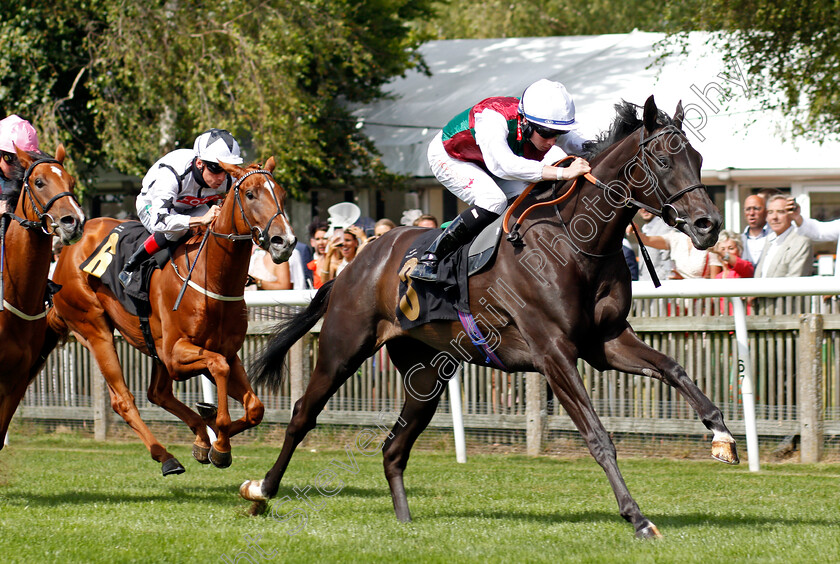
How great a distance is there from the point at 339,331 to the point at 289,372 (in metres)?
3.16

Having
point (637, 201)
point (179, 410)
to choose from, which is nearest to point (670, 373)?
point (637, 201)

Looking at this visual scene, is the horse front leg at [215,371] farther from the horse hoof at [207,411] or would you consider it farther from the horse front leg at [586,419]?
the horse front leg at [586,419]

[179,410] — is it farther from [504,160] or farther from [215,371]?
[504,160]

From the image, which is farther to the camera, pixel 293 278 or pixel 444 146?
pixel 293 278

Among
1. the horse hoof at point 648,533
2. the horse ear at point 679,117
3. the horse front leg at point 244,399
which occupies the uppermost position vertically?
the horse ear at point 679,117

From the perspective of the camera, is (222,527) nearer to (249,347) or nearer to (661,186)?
(661,186)

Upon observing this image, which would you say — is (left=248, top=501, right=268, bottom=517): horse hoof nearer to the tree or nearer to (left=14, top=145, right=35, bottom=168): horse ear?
(left=14, top=145, right=35, bottom=168): horse ear

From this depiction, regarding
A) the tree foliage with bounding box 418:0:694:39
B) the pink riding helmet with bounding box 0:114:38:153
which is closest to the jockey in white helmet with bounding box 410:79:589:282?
the pink riding helmet with bounding box 0:114:38:153

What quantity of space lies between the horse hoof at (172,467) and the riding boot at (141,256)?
3.82ft

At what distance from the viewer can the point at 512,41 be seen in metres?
19.0

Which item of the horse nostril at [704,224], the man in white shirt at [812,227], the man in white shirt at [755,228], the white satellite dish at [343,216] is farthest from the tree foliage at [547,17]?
the horse nostril at [704,224]

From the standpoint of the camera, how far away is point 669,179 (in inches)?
190

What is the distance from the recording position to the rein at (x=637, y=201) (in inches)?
188

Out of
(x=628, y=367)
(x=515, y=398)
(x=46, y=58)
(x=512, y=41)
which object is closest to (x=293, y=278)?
(x=515, y=398)
